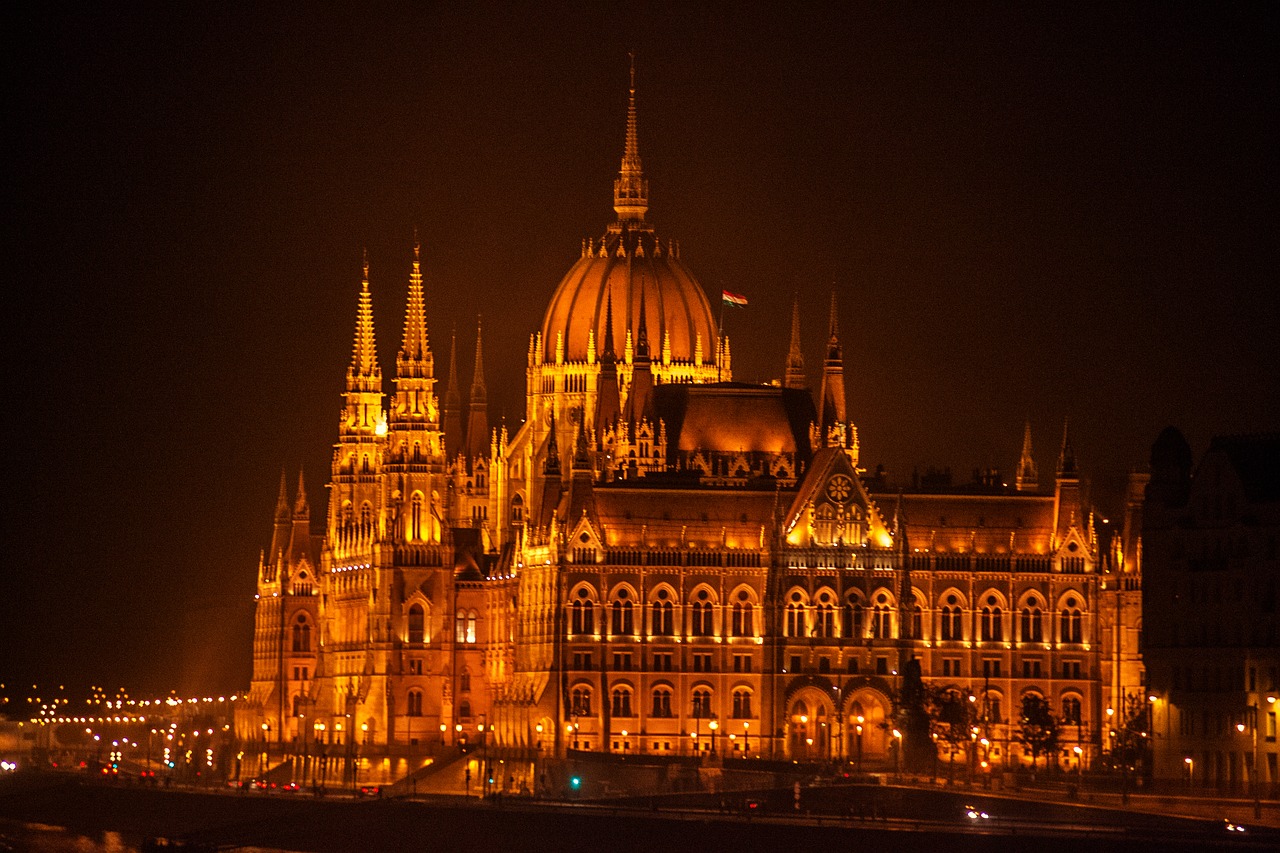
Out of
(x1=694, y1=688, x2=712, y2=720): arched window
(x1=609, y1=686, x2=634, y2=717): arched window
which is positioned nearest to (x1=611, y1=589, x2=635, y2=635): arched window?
(x1=609, y1=686, x2=634, y2=717): arched window

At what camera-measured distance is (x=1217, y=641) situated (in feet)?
562

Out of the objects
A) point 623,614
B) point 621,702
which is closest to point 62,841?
point 621,702

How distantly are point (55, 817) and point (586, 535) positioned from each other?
101 ft

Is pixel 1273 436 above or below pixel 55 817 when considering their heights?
above

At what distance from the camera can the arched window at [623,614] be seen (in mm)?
199125

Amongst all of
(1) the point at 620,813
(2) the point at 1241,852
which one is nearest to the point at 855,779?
(1) the point at 620,813

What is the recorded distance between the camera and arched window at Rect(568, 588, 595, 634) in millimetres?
198625

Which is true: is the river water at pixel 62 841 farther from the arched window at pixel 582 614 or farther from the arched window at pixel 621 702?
the arched window at pixel 621 702

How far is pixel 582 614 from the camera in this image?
19875 centimetres

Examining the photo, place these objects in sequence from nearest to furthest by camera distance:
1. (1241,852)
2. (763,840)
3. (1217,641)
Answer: (1241,852), (763,840), (1217,641)

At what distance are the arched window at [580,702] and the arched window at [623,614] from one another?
3.44 metres

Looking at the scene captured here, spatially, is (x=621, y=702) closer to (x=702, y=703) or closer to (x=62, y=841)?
(x=702, y=703)

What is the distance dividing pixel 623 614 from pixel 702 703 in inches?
246

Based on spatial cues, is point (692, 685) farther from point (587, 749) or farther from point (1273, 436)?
point (1273, 436)
